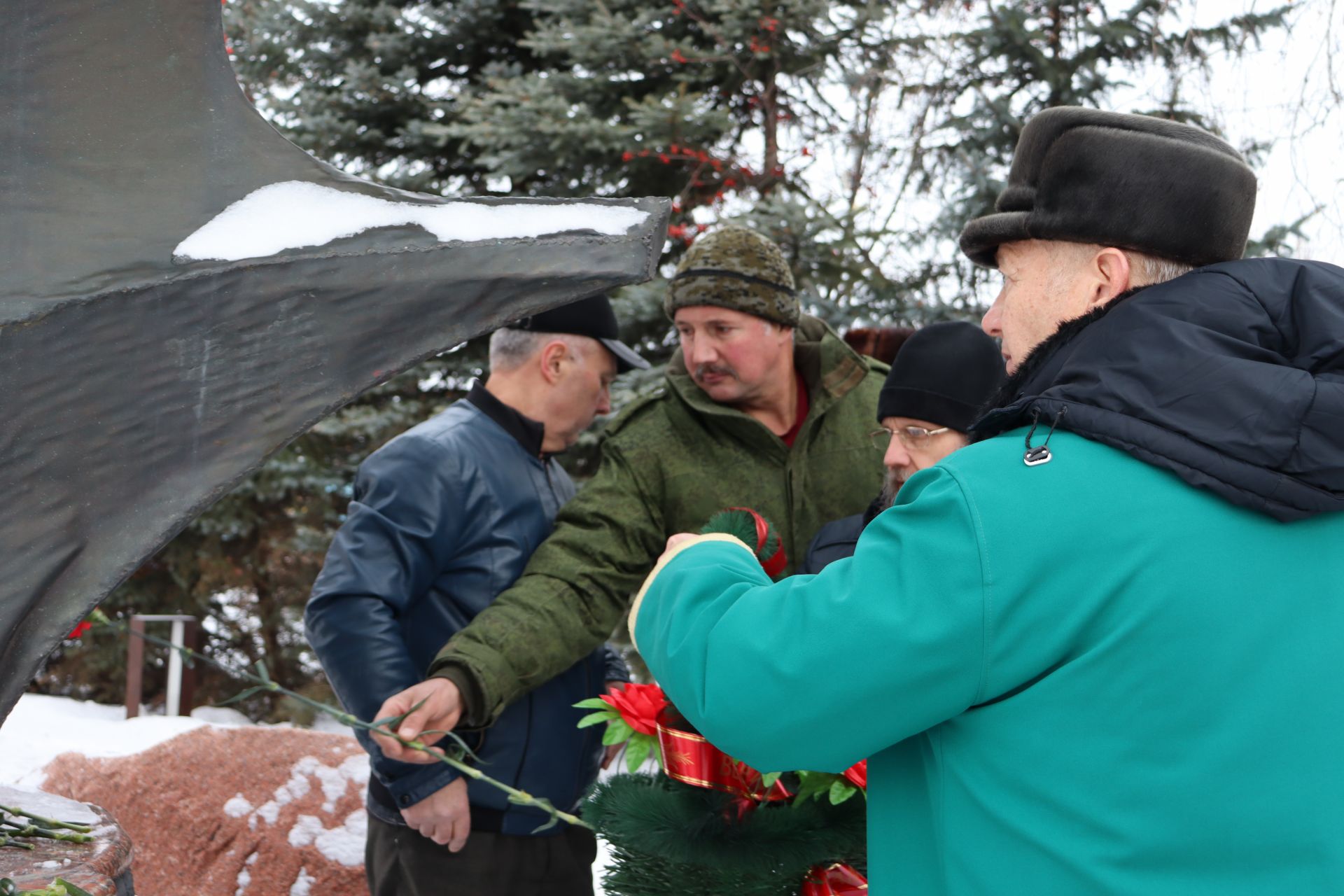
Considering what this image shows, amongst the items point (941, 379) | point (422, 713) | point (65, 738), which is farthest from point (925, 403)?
point (65, 738)

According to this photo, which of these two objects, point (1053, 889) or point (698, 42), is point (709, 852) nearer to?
point (1053, 889)

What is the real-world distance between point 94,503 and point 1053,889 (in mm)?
1082

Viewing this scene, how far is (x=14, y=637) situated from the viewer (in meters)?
1.13

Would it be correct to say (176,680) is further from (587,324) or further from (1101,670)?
(1101,670)

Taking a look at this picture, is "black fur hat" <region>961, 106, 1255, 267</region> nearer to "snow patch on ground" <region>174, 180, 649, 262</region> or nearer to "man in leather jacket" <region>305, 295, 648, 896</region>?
"snow patch on ground" <region>174, 180, 649, 262</region>

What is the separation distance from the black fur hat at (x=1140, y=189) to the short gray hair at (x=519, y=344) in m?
1.92

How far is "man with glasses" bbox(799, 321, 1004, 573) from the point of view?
2553 mm

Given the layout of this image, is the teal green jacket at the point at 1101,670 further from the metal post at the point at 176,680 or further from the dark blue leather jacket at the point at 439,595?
the metal post at the point at 176,680

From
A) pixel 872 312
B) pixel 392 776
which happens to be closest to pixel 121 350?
pixel 392 776

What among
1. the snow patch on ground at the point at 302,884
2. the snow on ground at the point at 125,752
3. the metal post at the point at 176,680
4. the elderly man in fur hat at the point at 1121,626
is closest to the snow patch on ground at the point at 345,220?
the elderly man in fur hat at the point at 1121,626

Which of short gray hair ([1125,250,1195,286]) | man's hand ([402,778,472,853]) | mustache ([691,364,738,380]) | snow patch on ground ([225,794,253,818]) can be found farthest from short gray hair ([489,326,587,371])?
short gray hair ([1125,250,1195,286])

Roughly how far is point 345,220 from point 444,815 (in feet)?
6.33

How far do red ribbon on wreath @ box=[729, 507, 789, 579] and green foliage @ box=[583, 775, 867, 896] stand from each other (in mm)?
447

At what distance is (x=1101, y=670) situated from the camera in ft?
4.14
